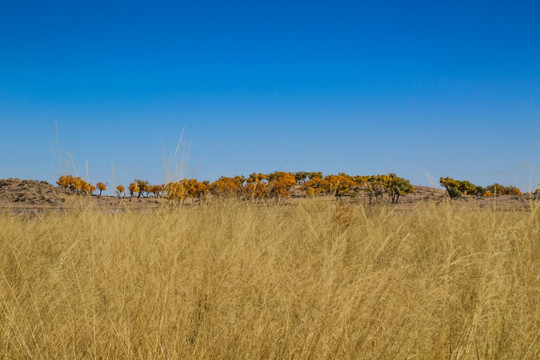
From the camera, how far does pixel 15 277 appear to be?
3066mm

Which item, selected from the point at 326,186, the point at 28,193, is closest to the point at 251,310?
the point at 326,186

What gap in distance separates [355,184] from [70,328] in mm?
14684

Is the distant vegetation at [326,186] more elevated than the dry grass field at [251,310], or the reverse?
the distant vegetation at [326,186]

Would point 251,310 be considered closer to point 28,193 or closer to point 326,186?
point 326,186

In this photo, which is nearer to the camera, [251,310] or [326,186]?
[251,310]

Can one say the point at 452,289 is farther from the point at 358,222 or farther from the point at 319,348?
the point at 358,222

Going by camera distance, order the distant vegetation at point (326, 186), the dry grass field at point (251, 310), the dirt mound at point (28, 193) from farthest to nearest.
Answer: the dirt mound at point (28, 193) < the distant vegetation at point (326, 186) < the dry grass field at point (251, 310)

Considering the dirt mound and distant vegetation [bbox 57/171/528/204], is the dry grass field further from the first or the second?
the dirt mound

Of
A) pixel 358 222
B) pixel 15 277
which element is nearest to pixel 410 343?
pixel 15 277

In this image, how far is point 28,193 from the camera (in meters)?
15.8

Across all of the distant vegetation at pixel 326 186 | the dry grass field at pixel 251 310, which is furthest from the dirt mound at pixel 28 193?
the dry grass field at pixel 251 310

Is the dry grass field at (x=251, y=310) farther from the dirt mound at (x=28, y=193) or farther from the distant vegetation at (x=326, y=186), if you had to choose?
the dirt mound at (x=28, y=193)

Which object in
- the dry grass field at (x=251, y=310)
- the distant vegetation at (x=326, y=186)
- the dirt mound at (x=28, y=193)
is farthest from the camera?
the dirt mound at (x=28, y=193)

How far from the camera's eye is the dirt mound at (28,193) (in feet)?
48.3
